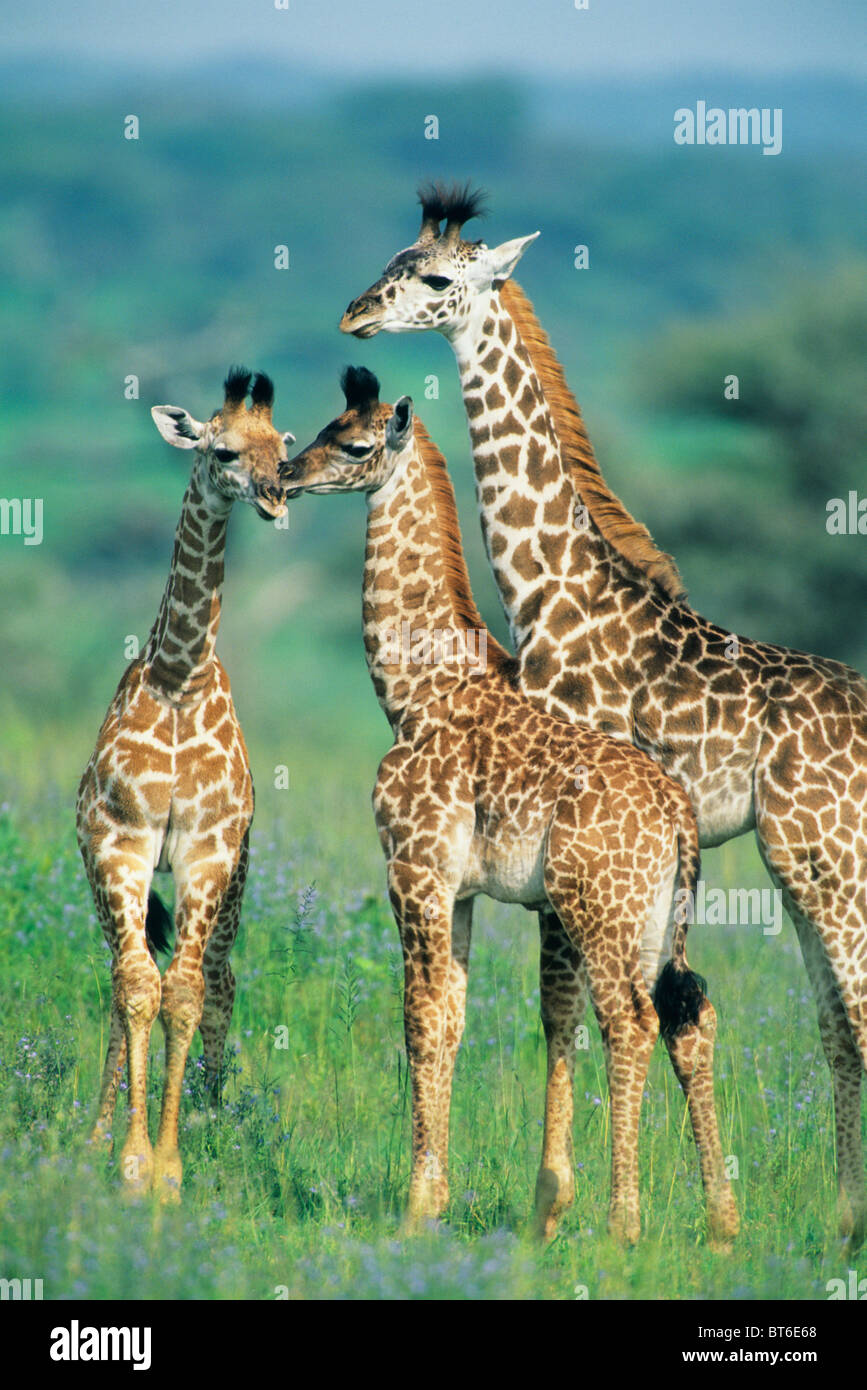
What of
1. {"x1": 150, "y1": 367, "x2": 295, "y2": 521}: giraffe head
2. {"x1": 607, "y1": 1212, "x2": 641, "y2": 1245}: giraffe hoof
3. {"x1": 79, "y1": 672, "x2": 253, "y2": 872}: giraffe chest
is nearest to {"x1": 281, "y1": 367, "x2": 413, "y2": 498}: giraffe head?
{"x1": 150, "y1": 367, "x2": 295, "y2": 521}: giraffe head

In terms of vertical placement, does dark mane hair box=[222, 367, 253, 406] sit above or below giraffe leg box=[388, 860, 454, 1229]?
above

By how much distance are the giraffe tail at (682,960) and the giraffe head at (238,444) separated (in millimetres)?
2687

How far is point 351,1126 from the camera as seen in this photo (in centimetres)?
968

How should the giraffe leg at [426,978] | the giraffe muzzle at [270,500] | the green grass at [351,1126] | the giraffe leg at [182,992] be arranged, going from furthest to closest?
1. the giraffe muzzle at [270,500]
2. the giraffe leg at [182,992]
3. the giraffe leg at [426,978]
4. the green grass at [351,1126]

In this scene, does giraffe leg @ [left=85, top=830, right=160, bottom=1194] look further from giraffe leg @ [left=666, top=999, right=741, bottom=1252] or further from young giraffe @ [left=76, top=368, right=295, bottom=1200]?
giraffe leg @ [left=666, top=999, right=741, bottom=1252]

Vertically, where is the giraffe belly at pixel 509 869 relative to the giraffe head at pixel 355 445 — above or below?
below

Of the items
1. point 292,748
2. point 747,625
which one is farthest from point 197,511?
point 747,625

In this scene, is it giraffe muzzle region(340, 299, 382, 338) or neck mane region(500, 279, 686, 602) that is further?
neck mane region(500, 279, 686, 602)

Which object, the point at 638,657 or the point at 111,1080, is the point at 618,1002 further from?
the point at 111,1080

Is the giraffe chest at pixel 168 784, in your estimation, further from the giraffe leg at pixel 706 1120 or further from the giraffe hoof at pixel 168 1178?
the giraffe leg at pixel 706 1120

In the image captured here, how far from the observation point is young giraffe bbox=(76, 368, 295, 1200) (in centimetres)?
856

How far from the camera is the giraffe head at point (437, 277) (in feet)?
29.8

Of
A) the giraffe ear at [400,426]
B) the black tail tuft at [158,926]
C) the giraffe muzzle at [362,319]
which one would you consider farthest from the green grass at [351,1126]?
the giraffe muzzle at [362,319]

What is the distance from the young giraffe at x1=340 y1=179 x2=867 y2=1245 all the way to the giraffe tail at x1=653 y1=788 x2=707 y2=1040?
0.86 m
